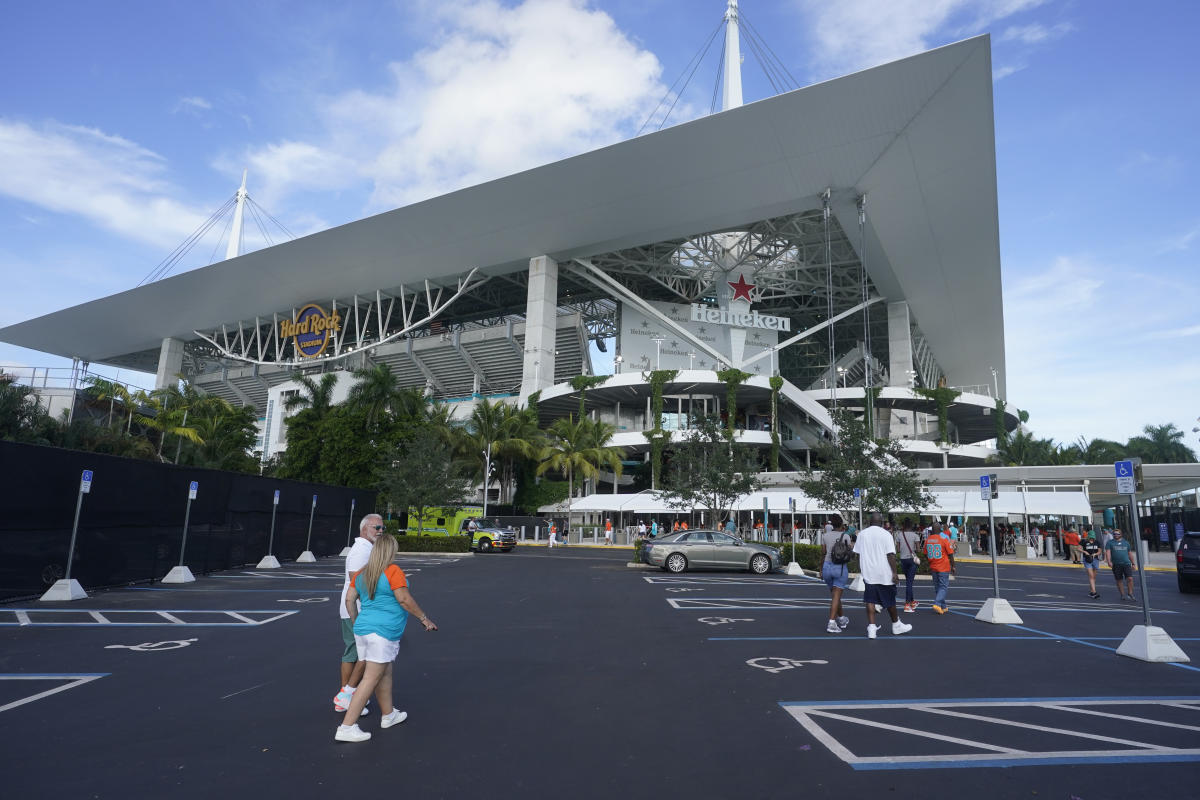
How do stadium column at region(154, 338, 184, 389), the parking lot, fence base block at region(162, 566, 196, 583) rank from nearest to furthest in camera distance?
the parking lot, fence base block at region(162, 566, 196, 583), stadium column at region(154, 338, 184, 389)

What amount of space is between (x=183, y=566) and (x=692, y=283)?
169 ft

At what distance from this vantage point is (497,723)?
17.2ft

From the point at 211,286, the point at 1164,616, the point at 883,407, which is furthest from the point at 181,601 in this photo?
the point at 211,286

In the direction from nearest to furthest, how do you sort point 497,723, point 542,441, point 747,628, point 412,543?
point 497,723, point 747,628, point 412,543, point 542,441

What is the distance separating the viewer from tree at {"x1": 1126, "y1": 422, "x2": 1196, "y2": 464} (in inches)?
2869

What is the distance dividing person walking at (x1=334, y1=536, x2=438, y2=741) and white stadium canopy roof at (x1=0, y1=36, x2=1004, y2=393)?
35.2 m

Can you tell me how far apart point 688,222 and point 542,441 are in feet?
59.3

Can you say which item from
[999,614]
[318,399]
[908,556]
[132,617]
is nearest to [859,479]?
[908,556]

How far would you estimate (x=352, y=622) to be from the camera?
5.25 metres

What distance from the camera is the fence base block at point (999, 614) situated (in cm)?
1102

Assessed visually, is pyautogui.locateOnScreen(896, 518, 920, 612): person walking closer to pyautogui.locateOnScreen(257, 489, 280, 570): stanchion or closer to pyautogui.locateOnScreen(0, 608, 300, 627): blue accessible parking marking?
pyautogui.locateOnScreen(0, 608, 300, 627): blue accessible parking marking

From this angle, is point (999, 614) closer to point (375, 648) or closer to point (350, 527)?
point (375, 648)

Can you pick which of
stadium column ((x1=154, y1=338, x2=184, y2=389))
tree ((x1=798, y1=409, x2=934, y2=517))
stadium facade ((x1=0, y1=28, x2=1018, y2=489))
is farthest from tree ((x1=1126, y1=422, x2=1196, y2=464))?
stadium column ((x1=154, y1=338, x2=184, y2=389))

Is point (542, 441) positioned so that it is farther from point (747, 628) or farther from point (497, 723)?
point (497, 723)
